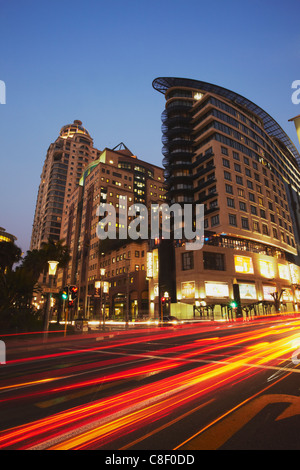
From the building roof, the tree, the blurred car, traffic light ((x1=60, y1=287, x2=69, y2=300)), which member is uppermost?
the building roof

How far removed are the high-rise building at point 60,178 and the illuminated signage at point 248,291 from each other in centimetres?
10848

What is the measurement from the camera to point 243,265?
55.9 metres

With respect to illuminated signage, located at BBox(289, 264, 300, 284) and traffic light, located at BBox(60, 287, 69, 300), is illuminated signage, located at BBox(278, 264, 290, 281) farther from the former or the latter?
traffic light, located at BBox(60, 287, 69, 300)

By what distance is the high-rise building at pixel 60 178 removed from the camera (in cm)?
13888

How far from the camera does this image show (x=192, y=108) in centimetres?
7088

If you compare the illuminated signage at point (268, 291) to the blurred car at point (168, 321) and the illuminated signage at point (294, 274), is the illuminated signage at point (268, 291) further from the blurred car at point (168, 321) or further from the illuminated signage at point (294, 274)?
the blurred car at point (168, 321)

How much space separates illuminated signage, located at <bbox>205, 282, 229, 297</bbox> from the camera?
164ft

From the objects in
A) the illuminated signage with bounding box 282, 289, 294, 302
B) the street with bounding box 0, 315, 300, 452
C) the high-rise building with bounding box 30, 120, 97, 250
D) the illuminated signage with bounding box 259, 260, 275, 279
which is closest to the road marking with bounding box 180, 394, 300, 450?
the street with bounding box 0, 315, 300, 452

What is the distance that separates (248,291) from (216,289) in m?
9.19

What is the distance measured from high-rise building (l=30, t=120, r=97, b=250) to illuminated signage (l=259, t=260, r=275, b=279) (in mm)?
108274

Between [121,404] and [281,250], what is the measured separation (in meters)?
76.8
